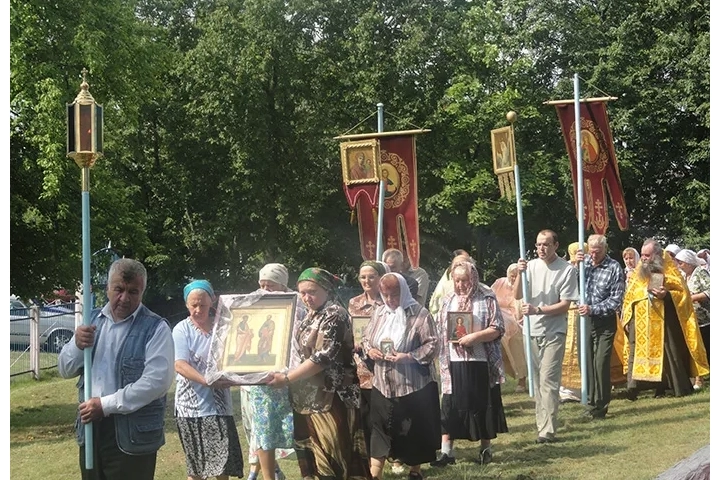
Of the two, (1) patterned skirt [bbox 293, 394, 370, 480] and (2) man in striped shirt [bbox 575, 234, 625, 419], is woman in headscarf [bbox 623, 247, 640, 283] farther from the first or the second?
(1) patterned skirt [bbox 293, 394, 370, 480]

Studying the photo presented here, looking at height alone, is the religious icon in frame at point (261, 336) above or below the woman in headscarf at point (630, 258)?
below

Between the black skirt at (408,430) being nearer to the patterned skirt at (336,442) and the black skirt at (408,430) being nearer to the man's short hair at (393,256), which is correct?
the patterned skirt at (336,442)

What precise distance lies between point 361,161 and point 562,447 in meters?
3.31

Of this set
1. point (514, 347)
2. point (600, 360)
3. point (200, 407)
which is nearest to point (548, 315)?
point (600, 360)

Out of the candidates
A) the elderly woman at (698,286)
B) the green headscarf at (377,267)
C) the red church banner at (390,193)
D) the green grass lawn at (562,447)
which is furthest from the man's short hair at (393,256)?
the elderly woman at (698,286)

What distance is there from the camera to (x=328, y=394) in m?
6.46

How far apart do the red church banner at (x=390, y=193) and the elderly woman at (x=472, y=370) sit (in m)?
2.35

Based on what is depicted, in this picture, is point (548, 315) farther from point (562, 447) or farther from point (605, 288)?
point (605, 288)

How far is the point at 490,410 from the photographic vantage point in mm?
8055

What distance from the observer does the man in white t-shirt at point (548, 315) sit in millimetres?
8812

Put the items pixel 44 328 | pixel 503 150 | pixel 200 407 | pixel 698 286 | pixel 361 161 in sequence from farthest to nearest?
1. pixel 44 328
2. pixel 698 286
3. pixel 503 150
4. pixel 361 161
5. pixel 200 407

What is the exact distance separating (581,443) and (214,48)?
68.0 ft

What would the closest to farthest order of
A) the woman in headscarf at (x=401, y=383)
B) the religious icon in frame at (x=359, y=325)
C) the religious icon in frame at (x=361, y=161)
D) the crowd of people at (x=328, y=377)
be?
the crowd of people at (x=328, y=377), the woman in headscarf at (x=401, y=383), the religious icon in frame at (x=359, y=325), the religious icon in frame at (x=361, y=161)

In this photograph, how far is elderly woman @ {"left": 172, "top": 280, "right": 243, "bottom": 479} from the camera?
650 cm
